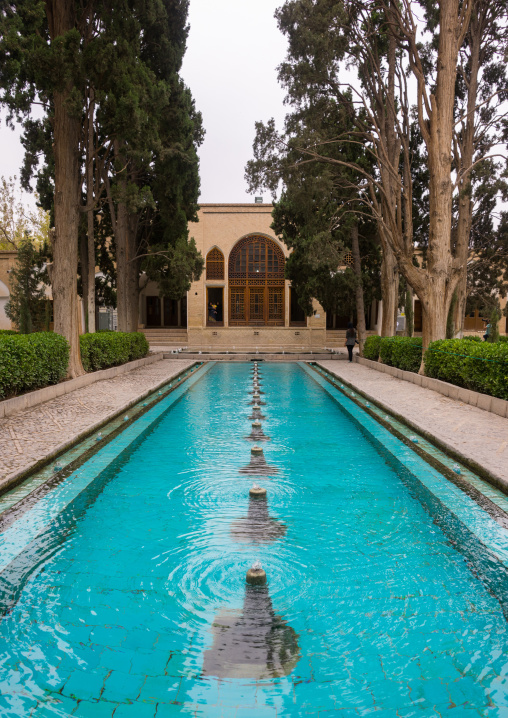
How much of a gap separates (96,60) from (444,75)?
7011 millimetres

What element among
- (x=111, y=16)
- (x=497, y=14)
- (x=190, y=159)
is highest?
(x=497, y=14)

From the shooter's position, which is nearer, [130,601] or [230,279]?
[130,601]

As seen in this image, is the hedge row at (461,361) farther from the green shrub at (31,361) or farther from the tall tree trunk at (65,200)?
the tall tree trunk at (65,200)

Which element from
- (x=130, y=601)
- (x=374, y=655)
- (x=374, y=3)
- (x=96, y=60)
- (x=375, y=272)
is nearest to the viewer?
(x=374, y=655)

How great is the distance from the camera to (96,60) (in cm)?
1029

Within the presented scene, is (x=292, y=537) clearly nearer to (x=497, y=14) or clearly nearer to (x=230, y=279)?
(x=497, y=14)

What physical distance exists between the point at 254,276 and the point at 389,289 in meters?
12.0

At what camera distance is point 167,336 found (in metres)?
27.9

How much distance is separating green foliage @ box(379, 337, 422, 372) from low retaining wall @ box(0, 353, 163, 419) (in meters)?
6.71

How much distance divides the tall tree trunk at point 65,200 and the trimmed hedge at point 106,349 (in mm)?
924

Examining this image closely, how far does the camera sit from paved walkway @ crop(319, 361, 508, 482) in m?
5.76

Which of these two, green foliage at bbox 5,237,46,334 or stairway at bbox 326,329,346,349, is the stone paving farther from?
stairway at bbox 326,329,346,349

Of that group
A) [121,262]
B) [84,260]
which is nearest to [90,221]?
[121,262]

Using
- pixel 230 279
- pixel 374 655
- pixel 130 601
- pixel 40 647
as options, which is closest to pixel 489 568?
pixel 374 655
